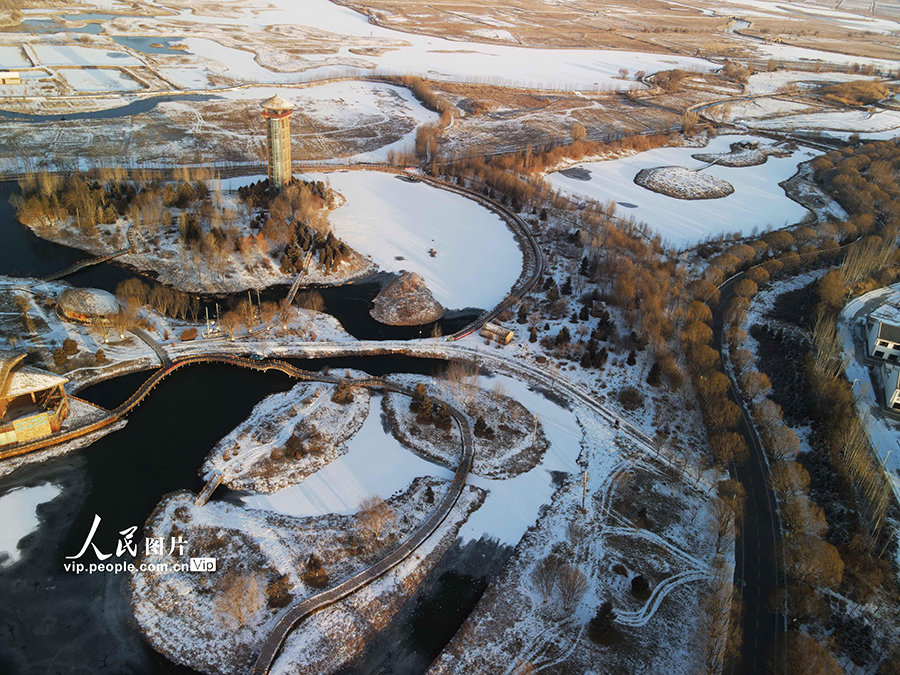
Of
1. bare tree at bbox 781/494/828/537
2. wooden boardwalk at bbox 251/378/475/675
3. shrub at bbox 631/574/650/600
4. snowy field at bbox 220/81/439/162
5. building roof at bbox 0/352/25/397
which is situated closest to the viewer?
wooden boardwalk at bbox 251/378/475/675

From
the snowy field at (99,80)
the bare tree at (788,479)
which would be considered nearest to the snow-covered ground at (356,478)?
the bare tree at (788,479)

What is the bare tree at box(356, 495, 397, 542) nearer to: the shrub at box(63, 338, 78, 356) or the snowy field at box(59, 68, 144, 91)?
the shrub at box(63, 338, 78, 356)

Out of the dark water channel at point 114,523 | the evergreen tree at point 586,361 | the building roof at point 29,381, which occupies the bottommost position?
the dark water channel at point 114,523

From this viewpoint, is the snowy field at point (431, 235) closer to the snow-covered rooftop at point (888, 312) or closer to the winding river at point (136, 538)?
the winding river at point (136, 538)

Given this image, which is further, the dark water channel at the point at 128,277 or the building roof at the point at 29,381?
A: the dark water channel at the point at 128,277

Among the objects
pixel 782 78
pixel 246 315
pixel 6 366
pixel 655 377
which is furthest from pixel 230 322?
pixel 782 78

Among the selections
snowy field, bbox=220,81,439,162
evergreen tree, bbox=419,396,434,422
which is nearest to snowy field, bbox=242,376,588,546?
evergreen tree, bbox=419,396,434,422
